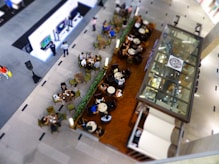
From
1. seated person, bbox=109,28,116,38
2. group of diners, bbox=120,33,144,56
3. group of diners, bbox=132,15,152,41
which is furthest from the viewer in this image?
group of diners, bbox=132,15,152,41

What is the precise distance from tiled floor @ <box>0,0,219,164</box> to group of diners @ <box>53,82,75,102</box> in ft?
1.69

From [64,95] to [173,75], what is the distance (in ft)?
17.1

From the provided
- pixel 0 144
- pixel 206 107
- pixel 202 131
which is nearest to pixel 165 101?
pixel 202 131

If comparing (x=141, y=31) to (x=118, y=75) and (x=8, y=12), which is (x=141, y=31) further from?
(x=8, y=12)

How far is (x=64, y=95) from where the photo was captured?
9656 mm

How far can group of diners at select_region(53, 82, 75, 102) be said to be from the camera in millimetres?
9641

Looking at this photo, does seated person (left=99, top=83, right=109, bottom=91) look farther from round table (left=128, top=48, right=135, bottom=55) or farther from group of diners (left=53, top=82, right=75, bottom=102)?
round table (left=128, top=48, right=135, bottom=55)

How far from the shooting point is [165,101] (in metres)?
8.62

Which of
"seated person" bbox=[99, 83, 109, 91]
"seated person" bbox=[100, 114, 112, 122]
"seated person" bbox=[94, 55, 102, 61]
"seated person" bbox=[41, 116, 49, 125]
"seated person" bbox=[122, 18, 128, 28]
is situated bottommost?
"seated person" bbox=[41, 116, 49, 125]

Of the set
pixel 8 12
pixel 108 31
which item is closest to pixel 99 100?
pixel 108 31

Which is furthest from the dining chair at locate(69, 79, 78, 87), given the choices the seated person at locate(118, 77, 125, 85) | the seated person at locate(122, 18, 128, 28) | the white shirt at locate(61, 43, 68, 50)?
the seated person at locate(122, 18, 128, 28)

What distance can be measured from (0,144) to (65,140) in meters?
2.63

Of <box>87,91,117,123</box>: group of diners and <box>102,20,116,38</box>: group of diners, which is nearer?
<box>87,91,117,123</box>: group of diners

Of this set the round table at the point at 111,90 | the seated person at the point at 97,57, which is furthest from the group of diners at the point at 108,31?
the round table at the point at 111,90
